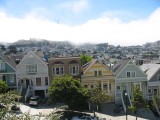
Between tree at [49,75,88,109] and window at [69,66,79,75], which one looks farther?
window at [69,66,79,75]

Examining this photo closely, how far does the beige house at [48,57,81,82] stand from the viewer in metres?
45.4

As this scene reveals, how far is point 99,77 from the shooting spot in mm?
45312

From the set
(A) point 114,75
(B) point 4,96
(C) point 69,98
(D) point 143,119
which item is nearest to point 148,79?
(A) point 114,75

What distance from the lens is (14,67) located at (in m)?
46.2

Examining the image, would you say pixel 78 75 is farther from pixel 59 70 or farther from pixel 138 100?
pixel 138 100

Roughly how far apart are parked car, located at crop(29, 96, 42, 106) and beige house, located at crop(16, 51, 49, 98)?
2.16 m

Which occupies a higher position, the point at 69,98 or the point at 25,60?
the point at 25,60

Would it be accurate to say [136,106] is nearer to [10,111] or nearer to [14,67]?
[14,67]

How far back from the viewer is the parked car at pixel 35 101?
41781 millimetres

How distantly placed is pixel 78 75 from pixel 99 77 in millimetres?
2775

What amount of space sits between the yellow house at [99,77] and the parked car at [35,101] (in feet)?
20.7

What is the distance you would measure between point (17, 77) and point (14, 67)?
1.47 metres

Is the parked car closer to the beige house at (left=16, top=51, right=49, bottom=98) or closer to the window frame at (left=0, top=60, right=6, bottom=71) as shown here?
the beige house at (left=16, top=51, right=49, bottom=98)

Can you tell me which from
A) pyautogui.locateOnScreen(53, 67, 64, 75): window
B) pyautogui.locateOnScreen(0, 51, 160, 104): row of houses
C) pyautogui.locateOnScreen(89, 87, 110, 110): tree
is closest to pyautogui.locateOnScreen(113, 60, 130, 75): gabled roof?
pyautogui.locateOnScreen(0, 51, 160, 104): row of houses
